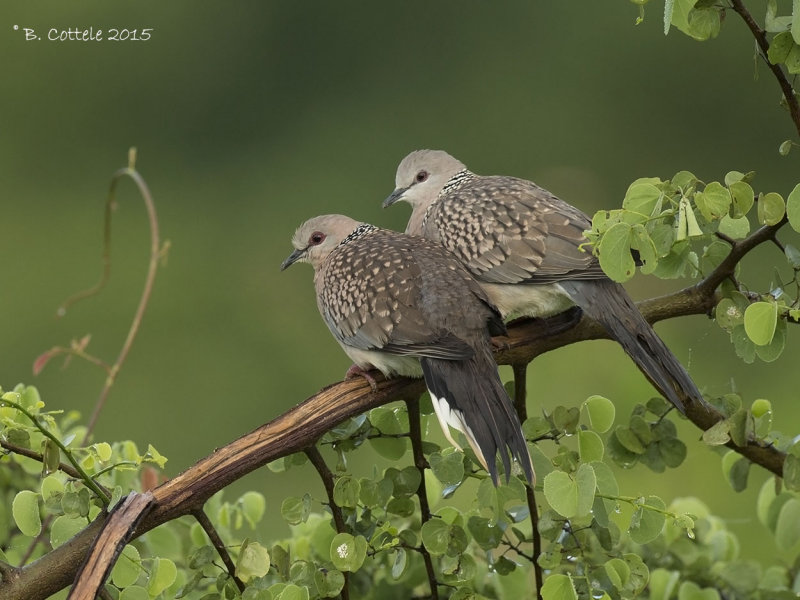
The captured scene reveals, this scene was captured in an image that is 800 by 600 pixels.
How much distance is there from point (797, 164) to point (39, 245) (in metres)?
3.05

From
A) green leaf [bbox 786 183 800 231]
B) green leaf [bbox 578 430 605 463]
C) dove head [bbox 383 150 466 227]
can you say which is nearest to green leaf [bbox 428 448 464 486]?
green leaf [bbox 578 430 605 463]

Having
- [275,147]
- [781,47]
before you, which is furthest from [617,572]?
[275,147]

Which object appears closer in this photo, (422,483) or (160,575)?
(160,575)

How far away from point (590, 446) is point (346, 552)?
1.04ft

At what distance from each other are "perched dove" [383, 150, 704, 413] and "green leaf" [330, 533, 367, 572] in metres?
0.44

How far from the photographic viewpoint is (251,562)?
1375 millimetres

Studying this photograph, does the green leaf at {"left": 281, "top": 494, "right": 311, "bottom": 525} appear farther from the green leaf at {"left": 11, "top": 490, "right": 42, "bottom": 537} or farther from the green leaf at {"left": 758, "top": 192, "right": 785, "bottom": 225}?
the green leaf at {"left": 758, "top": 192, "right": 785, "bottom": 225}

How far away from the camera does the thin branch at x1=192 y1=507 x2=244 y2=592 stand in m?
1.33

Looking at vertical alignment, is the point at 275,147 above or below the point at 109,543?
above

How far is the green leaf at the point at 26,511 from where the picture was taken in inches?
52.2

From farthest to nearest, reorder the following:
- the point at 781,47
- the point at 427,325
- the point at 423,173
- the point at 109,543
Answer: the point at 423,173 → the point at 427,325 → the point at 781,47 → the point at 109,543

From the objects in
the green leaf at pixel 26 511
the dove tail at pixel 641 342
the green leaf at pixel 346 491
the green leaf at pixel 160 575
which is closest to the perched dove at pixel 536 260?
the dove tail at pixel 641 342

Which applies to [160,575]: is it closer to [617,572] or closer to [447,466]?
[447,466]

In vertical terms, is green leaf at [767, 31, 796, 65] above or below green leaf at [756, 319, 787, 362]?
above
